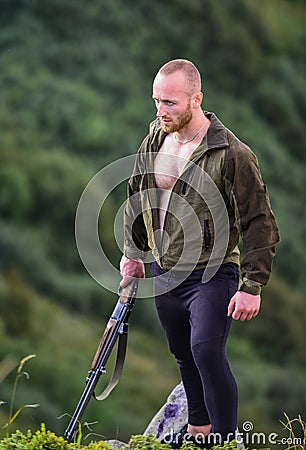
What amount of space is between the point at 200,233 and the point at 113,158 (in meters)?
17.7

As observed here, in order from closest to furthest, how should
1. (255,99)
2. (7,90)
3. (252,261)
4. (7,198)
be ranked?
(252,261)
(7,198)
(7,90)
(255,99)

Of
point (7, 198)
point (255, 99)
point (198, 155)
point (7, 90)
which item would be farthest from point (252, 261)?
point (255, 99)

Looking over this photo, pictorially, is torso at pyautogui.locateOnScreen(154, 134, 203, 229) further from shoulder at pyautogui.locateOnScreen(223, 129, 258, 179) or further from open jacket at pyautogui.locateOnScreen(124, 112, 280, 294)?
shoulder at pyautogui.locateOnScreen(223, 129, 258, 179)

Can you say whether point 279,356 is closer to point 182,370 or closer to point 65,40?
point 65,40

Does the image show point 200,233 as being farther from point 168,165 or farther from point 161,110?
point 161,110

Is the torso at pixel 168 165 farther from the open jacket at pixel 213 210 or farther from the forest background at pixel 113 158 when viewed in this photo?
the forest background at pixel 113 158

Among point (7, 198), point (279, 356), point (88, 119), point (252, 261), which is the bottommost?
point (252, 261)

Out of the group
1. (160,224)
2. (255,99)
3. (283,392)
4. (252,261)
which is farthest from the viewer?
(255,99)

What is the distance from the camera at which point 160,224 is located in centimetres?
398

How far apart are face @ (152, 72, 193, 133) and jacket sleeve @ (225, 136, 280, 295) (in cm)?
22

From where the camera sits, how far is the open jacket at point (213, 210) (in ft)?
12.2

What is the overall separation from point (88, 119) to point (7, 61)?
81.9 inches

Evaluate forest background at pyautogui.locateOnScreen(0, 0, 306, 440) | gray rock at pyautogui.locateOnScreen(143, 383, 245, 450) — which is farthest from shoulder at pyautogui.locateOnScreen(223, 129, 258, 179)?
forest background at pyautogui.locateOnScreen(0, 0, 306, 440)

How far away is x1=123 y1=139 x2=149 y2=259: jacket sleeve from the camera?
13.6 feet
